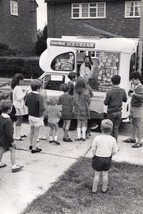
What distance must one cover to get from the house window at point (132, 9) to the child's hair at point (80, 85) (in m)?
16.5

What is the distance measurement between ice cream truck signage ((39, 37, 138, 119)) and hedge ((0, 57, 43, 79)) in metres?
10.8

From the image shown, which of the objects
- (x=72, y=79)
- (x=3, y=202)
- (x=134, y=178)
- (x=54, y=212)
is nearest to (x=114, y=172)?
(x=134, y=178)

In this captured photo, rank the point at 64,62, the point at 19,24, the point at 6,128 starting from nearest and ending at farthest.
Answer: the point at 6,128 < the point at 64,62 < the point at 19,24

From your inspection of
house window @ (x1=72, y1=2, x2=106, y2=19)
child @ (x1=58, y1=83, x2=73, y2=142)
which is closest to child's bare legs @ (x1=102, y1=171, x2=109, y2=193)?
child @ (x1=58, y1=83, x2=73, y2=142)

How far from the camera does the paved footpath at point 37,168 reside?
184 inches

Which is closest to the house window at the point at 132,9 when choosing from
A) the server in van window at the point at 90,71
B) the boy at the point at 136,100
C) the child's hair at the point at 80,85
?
the server in van window at the point at 90,71

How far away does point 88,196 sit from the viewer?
4.77 meters

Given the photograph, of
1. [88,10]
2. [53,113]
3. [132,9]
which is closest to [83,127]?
[53,113]

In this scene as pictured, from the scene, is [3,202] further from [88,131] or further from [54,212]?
[88,131]

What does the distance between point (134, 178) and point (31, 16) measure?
2592 cm

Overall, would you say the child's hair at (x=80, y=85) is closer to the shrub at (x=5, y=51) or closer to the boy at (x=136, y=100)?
the boy at (x=136, y=100)

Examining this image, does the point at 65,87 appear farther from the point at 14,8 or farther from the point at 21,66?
the point at 14,8

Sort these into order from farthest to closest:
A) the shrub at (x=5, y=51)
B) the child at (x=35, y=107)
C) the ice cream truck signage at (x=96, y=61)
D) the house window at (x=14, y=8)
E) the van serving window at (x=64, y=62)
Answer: the house window at (x=14, y=8), the shrub at (x=5, y=51), the van serving window at (x=64, y=62), the ice cream truck signage at (x=96, y=61), the child at (x=35, y=107)

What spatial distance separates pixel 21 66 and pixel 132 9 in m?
8.77
